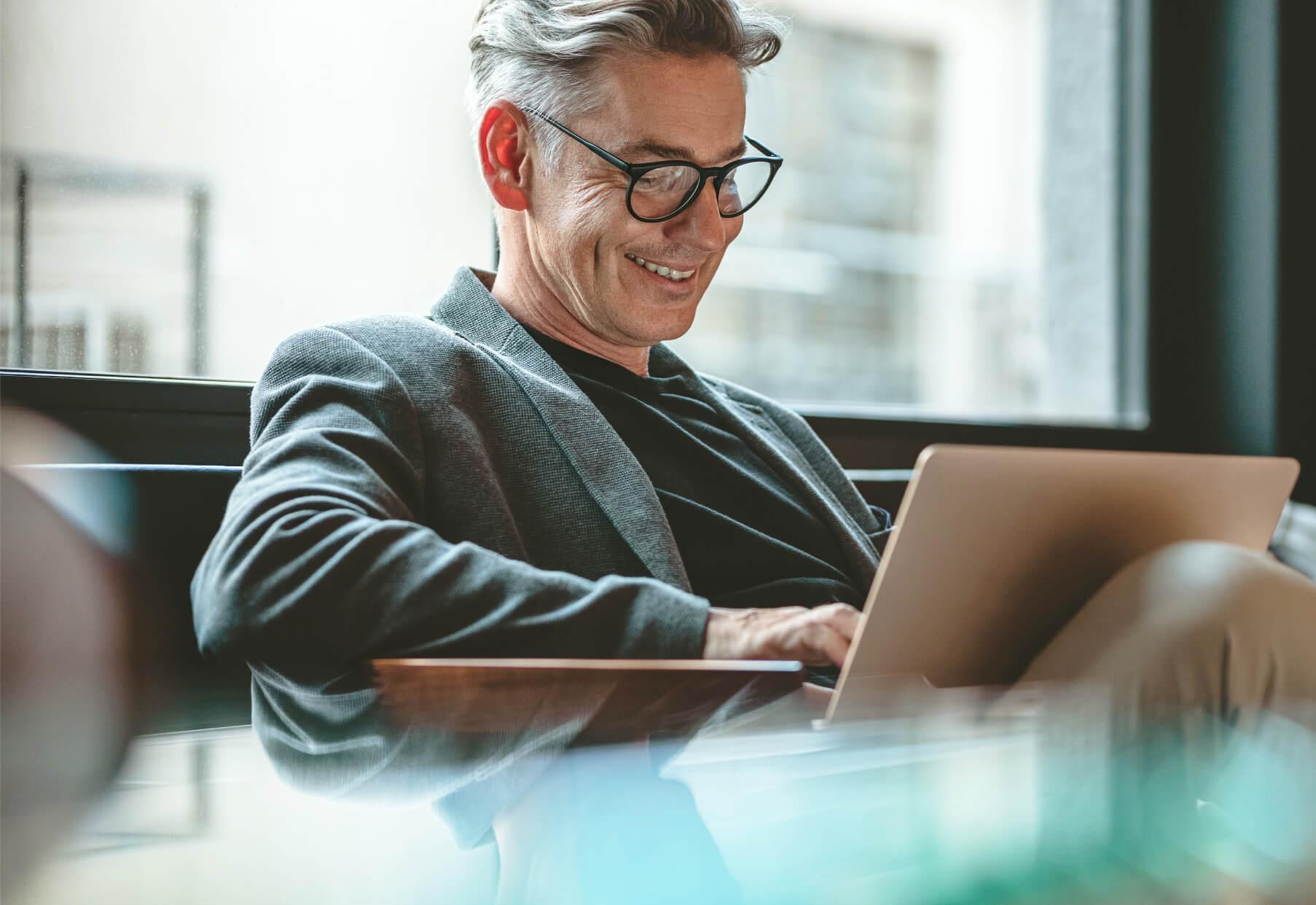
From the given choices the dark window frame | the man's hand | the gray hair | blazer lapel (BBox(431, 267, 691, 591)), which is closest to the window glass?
the dark window frame

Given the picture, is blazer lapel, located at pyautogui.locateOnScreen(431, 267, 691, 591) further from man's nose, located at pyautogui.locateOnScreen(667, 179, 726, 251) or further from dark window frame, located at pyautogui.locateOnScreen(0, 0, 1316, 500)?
dark window frame, located at pyautogui.locateOnScreen(0, 0, 1316, 500)

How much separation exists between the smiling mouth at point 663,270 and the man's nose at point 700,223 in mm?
42

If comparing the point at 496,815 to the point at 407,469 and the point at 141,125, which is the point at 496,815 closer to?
the point at 407,469

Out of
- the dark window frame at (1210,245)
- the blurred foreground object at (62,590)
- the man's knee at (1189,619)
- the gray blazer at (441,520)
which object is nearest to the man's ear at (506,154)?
the gray blazer at (441,520)

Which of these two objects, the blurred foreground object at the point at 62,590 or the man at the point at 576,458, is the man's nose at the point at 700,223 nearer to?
the man at the point at 576,458

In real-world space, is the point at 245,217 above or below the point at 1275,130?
below

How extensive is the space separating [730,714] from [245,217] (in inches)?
54.6

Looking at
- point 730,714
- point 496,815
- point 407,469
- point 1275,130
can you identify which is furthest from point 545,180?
point 1275,130

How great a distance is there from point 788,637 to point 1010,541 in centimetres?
18

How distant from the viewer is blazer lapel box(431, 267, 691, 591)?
1118mm

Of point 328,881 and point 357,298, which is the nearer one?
point 328,881

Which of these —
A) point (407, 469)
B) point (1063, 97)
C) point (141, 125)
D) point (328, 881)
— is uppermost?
point (1063, 97)

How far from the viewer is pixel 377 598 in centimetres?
82

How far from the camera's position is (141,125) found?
1614 mm
